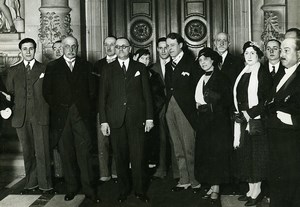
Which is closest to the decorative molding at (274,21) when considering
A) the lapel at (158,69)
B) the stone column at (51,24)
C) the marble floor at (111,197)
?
the lapel at (158,69)

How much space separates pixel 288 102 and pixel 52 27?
4.33m

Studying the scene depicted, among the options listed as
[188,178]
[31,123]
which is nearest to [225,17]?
[188,178]

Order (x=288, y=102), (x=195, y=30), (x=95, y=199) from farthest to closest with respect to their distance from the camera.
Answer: (x=195, y=30), (x=95, y=199), (x=288, y=102)

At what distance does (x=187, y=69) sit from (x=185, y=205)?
1566 mm

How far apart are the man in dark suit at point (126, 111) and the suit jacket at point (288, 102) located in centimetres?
160

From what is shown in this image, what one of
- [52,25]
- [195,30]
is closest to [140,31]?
[195,30]

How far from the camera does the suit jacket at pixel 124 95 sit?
5.14 m

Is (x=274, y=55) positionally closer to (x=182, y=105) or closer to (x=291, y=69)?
(x=182, y=105)

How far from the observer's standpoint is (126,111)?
5.14m

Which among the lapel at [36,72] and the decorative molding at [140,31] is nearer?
the lapel at [36,72]

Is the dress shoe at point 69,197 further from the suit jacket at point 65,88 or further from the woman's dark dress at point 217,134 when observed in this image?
the woman's dark dress at point 217,134

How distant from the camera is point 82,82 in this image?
517 cm

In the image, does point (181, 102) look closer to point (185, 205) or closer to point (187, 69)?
point (187, 69)

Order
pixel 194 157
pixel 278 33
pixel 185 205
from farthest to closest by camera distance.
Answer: pixel 278 33
pixel 194 157
pixel 185 205
